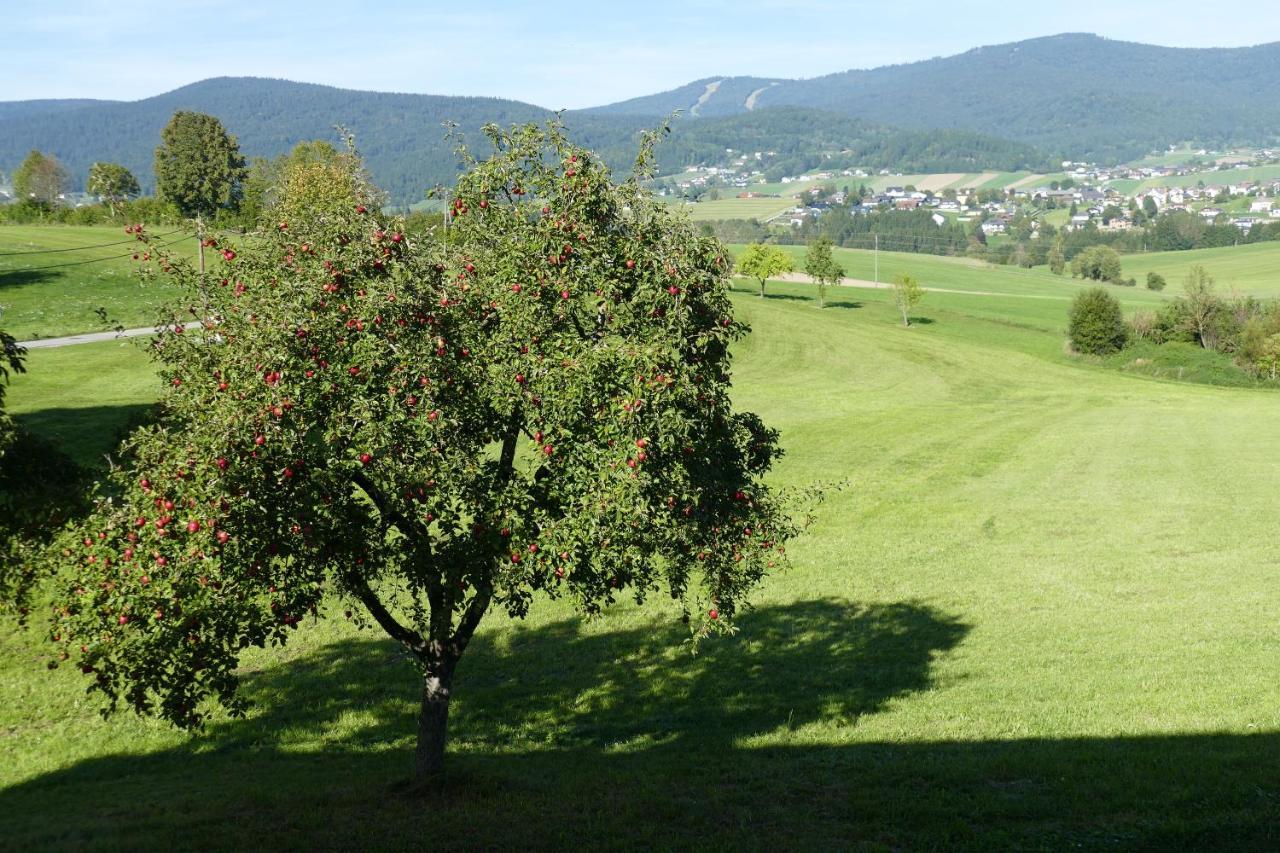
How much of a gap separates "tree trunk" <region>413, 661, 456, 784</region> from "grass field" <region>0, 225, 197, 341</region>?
173 ft

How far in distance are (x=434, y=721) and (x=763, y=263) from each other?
124274mm

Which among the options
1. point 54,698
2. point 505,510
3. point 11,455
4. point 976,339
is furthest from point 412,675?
point 976,339

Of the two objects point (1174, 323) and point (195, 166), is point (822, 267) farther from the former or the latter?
point (195, 166)

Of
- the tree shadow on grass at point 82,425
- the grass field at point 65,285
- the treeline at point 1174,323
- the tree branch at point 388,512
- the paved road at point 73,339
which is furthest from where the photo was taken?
the treeline at point 1174,323

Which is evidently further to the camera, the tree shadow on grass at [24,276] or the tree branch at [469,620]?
the tree shadow on grass at [24,276]

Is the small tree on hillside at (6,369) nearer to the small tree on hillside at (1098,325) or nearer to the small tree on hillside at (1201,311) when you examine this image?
the small tree on hillside at (1098,325)

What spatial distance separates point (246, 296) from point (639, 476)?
18.3 ft

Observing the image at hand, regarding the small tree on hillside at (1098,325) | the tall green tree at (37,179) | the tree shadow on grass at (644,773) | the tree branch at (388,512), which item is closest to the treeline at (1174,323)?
the small tree on hillside at (1098,325)

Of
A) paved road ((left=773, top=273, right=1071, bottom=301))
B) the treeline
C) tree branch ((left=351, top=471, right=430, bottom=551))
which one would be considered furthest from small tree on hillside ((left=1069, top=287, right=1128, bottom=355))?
tree branch ((left=351, top=471, right=430, bottom=551))

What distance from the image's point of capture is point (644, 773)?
17.4 meters

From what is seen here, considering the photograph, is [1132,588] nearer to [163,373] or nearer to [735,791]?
[735,791]

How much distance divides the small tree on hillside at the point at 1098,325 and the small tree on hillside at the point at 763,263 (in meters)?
41.0

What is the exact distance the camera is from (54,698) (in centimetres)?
2269

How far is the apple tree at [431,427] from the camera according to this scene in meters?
12.0
